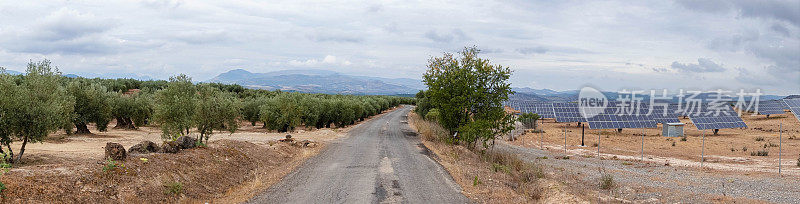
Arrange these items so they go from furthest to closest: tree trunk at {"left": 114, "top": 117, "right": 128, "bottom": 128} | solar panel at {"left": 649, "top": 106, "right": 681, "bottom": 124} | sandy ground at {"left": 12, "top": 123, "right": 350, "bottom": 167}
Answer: solar panel at {"left": 649, "top": 106, "right": 681, "bottom": 124}
tree trunk at {"left": 114, "top": 117, "right": 128, "bottom": 128}
sandy ground at {"left": 12, "top": 123, "right": 350, "bottom": 167}

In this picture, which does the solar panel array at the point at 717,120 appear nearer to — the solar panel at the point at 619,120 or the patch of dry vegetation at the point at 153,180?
the solar panel at the point at 619,120

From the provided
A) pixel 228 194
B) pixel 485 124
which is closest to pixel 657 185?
pixel 485 124

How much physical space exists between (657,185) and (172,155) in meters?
18.1

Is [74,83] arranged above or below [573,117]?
above

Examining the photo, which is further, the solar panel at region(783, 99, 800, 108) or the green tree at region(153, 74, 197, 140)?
the solar panel at region(783, 99, 800, 108)

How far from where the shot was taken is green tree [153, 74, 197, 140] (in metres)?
24.4

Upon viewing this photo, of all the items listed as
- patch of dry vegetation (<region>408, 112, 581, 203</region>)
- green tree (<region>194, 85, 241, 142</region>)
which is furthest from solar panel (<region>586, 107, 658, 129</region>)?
green tree (<region>194, 85, 241, 142</region>)

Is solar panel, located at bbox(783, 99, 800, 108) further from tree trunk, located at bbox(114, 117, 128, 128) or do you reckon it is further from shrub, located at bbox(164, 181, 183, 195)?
tree trunk, located at bbox(114, 117, 128, 128)

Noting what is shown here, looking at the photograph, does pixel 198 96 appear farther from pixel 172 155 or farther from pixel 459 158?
pixel 459 158

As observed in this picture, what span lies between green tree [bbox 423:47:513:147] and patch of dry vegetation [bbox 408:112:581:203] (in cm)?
338

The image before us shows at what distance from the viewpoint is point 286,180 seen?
15383mm

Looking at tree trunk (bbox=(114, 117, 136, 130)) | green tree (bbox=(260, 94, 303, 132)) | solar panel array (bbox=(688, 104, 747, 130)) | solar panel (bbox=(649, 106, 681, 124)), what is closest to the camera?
tree trunk (bbox=(114, 117, 136, 130))

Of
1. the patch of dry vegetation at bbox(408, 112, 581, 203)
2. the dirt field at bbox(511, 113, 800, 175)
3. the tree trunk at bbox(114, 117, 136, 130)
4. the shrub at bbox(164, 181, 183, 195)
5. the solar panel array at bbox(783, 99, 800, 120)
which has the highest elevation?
the solar panel array at bbox(783, 99, 800, 120)

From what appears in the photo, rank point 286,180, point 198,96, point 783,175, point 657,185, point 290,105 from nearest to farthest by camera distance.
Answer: point 286,180, point 657,185, point 783,175, point 198,96, point 290,105
